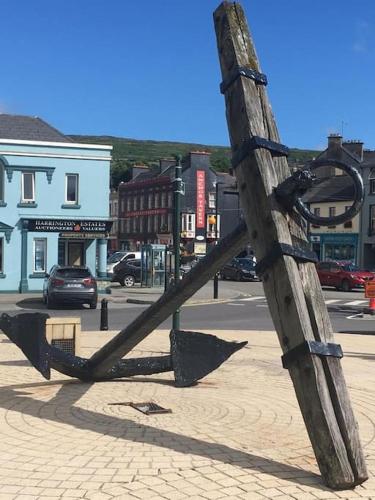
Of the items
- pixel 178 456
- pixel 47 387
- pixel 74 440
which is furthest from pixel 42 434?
pixel 47 387

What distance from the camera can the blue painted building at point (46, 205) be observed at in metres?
29.2

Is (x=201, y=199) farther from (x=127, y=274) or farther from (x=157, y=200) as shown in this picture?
(x=127, y=274)

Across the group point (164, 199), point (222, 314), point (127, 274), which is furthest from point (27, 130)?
point (164, 199)

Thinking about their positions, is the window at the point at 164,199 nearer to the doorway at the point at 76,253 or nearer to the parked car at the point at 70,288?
the doorway at the point at 76,253

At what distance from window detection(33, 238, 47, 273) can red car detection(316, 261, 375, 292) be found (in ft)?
46.2

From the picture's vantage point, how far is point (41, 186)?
29797mm

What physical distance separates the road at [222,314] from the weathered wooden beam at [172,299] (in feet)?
29.0

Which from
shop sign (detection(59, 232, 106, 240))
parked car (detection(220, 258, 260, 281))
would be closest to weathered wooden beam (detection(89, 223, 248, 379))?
shop sign (detection(59, 232, 106, 240))

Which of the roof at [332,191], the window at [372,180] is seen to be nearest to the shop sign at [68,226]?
the roof at [332,191]

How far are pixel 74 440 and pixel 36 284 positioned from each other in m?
25.0

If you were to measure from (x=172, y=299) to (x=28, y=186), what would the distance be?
2512 centimetres

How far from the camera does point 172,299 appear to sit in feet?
19.7

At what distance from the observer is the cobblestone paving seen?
4.34m

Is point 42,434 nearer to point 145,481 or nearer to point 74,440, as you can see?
point 74,440
